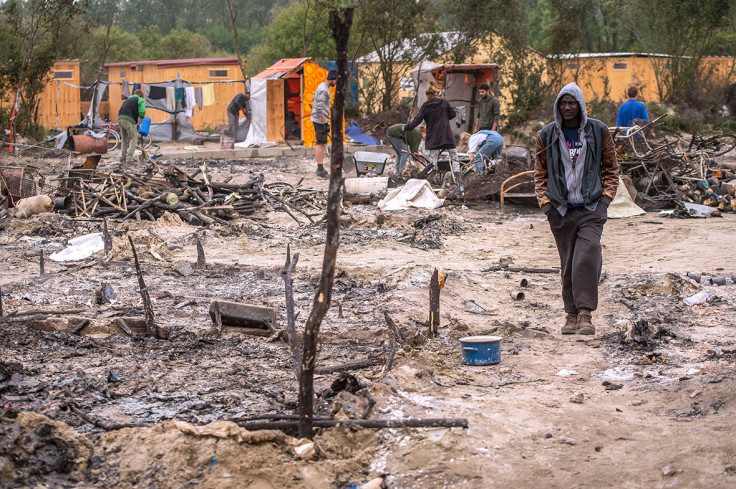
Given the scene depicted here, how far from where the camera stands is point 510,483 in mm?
2832

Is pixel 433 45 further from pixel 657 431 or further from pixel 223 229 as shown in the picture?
pixel 657 431

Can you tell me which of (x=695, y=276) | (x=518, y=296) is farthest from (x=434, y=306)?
(x=695, y=276)

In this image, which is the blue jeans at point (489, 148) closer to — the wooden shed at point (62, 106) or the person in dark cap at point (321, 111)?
the person in dark cap at point (321, 111)

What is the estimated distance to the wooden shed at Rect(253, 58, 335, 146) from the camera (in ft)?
72.9

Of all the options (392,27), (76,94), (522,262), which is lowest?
(522,262)

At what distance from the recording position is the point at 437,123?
12805 mm

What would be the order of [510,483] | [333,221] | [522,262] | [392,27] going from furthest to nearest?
[392,27], [522,262], [333,221], [510,483]

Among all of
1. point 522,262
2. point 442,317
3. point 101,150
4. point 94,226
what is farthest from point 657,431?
point 101,150

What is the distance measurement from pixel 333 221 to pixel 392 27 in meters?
22.5

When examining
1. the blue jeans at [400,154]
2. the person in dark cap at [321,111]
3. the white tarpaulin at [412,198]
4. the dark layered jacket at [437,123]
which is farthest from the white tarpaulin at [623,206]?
the person in dark cap at [321,111]

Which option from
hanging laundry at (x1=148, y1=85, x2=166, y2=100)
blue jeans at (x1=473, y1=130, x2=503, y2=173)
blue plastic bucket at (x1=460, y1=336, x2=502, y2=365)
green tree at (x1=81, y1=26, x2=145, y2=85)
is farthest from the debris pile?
green tree at (x1=81, y1=26, x2=145, y2=85)

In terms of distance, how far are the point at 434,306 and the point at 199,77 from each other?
88.0 ft

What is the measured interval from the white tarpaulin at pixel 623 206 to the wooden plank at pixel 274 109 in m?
14.0

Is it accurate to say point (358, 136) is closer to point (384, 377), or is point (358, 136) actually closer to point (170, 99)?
point (170, 99)
